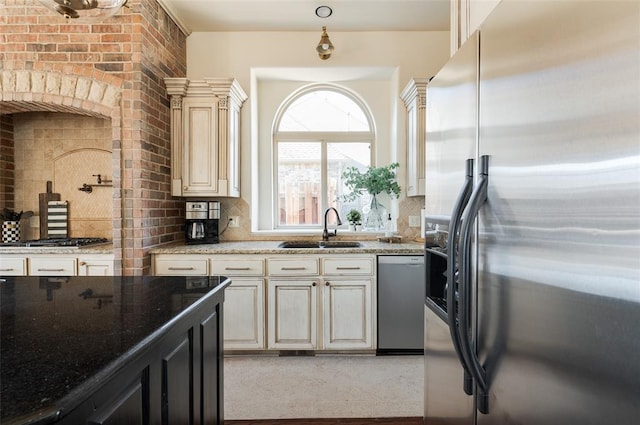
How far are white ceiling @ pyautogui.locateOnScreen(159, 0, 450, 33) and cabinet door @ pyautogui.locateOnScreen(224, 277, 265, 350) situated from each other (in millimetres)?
2312

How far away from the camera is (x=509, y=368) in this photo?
91 cm

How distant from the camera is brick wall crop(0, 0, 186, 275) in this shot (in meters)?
2.88

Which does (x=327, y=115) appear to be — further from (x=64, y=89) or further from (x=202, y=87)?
(x=64, y=89)

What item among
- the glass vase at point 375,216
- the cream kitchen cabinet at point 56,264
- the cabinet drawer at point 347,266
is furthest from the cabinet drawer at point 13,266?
the glass vase at point 375,216

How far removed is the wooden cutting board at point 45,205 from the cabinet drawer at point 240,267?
74.4 inches

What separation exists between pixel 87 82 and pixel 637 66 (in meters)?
3.34

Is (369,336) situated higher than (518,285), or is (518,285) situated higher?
(518,285)

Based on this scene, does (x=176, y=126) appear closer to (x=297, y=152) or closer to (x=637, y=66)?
(x=297, y=152)

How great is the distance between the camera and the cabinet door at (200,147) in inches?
131

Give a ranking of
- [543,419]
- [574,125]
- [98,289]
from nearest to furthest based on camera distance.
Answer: [574,125] → [543,419] → [98,289]

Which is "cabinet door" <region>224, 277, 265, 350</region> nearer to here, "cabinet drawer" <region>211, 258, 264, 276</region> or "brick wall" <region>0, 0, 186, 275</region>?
"cabinet drawer" <region>211, 258, 264, 276</region>

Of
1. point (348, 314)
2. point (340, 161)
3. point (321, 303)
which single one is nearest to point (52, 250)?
point (321, 303)

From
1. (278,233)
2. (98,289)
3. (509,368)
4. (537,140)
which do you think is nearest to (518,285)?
(509,368)

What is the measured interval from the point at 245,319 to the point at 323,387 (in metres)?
0.84
